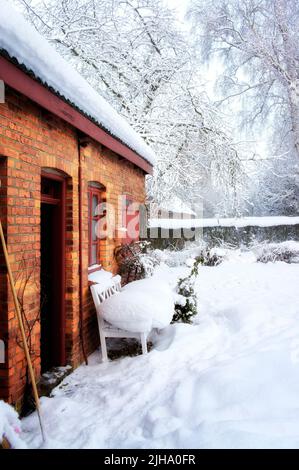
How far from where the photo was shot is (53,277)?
4.33 m

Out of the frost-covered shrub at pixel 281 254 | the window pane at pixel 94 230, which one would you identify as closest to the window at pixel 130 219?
the window pane at pixel 94 230

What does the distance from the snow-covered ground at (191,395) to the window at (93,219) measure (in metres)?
1.50

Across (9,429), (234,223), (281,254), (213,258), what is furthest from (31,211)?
(234,223)

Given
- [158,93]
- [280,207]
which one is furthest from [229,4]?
[280,207]

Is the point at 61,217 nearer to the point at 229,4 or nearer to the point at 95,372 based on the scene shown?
the point at 95,372

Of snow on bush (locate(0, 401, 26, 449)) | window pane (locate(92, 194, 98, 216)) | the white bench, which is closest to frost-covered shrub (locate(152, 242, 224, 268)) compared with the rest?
window pane (locate(92, 194, 98, 216))

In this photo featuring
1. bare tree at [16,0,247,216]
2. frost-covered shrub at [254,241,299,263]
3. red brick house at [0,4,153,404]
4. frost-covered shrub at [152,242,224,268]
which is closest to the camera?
red brick house at [0,4,153,404]

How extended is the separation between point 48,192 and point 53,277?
3.32ft

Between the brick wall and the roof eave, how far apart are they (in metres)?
0.27

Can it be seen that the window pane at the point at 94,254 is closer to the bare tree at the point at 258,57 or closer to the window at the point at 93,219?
the window at the point at 93,219

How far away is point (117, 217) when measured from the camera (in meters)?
6.27

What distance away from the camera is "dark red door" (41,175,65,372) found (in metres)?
4.29

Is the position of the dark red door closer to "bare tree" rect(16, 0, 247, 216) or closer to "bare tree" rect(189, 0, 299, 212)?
"bare tree" rect(16, 0, 247, 216)
